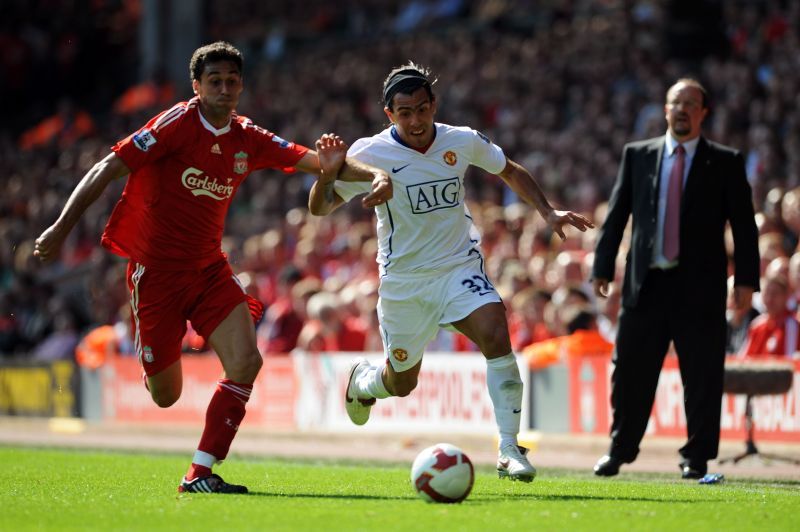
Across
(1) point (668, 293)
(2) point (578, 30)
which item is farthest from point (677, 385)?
(2) point (578, 30)

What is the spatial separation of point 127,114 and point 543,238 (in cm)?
1603

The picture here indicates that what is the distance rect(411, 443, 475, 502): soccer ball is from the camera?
325 inches

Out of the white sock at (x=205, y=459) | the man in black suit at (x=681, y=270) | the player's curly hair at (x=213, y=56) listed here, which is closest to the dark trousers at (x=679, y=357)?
the man in black suit at (x=681, y=270)

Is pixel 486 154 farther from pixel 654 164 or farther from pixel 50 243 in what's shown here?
pixel 50 243

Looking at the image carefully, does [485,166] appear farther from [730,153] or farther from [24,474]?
[24,474]

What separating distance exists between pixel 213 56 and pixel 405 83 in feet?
4.32

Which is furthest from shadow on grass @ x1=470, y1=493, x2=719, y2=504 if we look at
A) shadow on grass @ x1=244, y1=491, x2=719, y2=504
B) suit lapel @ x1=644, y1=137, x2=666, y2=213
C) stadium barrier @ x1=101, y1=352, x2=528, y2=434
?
stadium barrier @ x1=101, y1=352, x2=528, y2=434

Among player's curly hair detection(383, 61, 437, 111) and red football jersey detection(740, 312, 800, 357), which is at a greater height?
player's curly hair detection(383, 61, 437, 111)

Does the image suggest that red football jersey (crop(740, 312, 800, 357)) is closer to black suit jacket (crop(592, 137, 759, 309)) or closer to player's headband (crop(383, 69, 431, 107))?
black suit jacket (crop(592, 137, 759, 309))

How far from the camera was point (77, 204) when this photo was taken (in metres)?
8.93

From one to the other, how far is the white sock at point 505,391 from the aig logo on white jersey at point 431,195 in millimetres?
1135

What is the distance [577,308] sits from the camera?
15.1m

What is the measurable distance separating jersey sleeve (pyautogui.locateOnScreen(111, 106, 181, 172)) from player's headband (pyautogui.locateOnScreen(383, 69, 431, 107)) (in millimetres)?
1445

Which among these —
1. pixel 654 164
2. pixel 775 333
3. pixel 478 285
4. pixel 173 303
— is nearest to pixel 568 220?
pixel 478 285
